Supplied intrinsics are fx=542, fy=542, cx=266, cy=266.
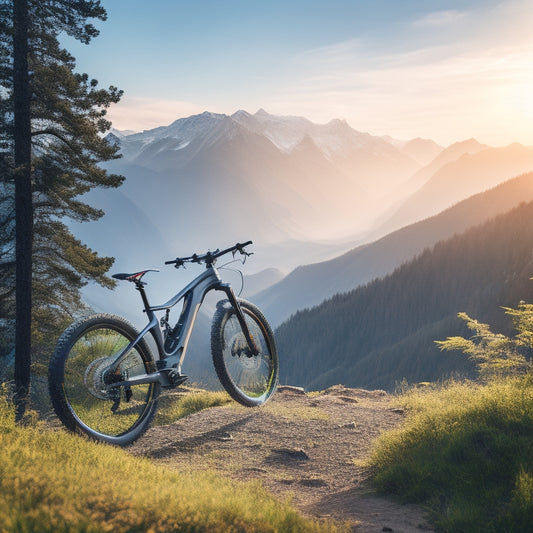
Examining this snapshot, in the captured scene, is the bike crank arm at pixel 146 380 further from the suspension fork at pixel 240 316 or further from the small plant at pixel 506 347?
the small plant at pixel 506 347

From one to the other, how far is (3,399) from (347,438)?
13.8ft

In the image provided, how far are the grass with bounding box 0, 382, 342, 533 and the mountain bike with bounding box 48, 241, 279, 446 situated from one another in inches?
37.2

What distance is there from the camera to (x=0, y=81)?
1422 centimetres

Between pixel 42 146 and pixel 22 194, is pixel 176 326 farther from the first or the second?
pixel 42 146

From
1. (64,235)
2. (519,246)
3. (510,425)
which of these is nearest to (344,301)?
(519,246)

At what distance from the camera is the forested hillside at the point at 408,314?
113000mm

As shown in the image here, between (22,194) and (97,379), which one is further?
(22,194)

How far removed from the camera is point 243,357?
799cm

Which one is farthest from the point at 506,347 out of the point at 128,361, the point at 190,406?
the point at 128,361

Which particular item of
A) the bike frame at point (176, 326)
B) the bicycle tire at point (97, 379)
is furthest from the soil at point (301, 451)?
the bike frame at point (176, 326)

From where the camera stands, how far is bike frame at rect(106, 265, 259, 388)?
590 centimetres

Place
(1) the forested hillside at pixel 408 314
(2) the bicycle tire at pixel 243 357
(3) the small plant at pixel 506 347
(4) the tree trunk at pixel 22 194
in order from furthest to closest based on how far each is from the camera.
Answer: (1) the forested hillside at pixel 408 314 < (4) the tree trunk at pixel 22 194 < (3) the small plant at pixel 506 347 < (2) the bicycle tire at pixel 243 357

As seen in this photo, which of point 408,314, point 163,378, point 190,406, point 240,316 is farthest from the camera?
point 408,314

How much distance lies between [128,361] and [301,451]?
234 cm
